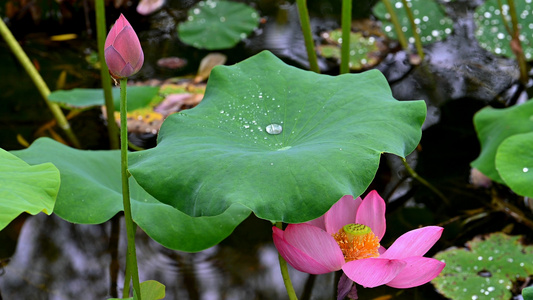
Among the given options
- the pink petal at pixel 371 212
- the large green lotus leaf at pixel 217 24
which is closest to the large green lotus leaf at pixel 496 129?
the pink petal at pixel 371 212

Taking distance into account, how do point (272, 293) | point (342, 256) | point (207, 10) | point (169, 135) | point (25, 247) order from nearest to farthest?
point (342, 256) < point (169, 135) < point (272, 293) < point (25, 247) < point (207, 10)

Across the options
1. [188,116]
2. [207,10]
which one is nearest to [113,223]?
[188,116]

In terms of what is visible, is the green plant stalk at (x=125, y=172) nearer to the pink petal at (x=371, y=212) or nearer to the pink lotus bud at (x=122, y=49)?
the pink lotus bud at (x=122, y=49)

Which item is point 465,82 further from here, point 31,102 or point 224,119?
point 31,102

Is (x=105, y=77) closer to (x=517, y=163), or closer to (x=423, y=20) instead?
(x=517, y=163)

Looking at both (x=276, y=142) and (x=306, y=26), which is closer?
(x=276, y=142)

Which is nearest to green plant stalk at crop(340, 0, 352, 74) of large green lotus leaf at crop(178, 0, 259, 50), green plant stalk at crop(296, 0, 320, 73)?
green plant stalk at crop(296, 0, 320, 73)

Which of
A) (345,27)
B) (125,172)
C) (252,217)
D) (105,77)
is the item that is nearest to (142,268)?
(252,217)
